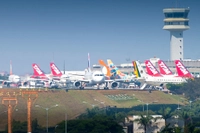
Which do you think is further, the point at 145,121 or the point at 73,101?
the point at 73,101

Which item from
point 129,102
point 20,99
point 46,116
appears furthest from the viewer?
point 129,102

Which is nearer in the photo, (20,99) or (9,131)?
(9,131)

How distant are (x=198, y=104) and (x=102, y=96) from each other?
26.6m

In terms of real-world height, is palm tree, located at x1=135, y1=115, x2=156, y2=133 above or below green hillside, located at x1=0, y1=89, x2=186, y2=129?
below

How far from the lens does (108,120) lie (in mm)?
123438

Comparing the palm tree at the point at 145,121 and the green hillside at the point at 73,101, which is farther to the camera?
the green hillside at the point at 73,101

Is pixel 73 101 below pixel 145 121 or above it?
above

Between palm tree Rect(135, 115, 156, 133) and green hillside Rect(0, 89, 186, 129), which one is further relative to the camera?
green hillside Rect(0, 89, 186, 129)

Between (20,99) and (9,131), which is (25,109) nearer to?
(20,99)

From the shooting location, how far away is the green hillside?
147000mm

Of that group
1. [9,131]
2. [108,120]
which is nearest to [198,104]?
[108,120]

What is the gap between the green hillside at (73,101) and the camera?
147 metres

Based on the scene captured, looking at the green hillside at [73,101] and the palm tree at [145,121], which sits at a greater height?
the green hillside at [73,101]

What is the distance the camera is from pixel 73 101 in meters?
175
